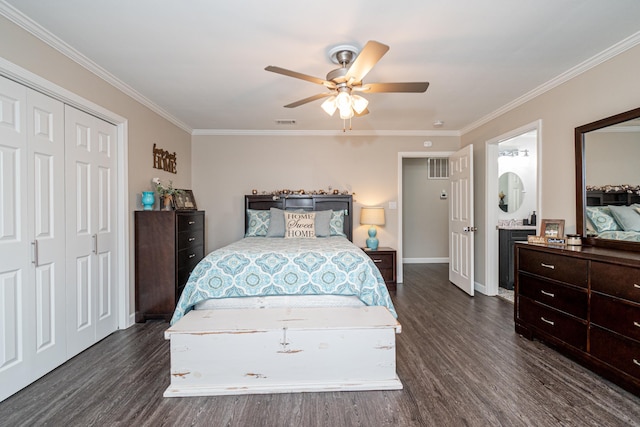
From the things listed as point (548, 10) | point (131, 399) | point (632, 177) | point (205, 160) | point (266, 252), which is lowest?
point (131, 399)

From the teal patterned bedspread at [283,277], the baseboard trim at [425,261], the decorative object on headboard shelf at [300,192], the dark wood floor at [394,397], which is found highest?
the decorative object on headboard shelf at [300,192]

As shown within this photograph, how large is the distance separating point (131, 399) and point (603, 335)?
311cm

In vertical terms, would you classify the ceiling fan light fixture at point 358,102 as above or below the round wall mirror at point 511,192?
above

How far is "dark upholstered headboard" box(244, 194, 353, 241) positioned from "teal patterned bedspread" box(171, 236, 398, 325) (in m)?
2.22

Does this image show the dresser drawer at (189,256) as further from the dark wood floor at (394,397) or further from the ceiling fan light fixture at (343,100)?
the ceiling fan light fixture at (343,100)

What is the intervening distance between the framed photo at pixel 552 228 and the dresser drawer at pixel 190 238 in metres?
3.69

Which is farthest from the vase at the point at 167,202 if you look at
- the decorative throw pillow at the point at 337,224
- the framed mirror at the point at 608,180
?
the framed mirror at the point at 608,180

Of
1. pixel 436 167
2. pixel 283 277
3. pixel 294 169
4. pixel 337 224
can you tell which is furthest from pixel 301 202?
pixel 436 167

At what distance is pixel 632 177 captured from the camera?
2.34 metres

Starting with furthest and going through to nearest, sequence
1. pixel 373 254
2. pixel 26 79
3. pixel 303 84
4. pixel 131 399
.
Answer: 1. pixel 373 254
2. pixel 303 84
3. pixel 26 79
4. pixel 131 399

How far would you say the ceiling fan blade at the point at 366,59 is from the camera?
1783 mm

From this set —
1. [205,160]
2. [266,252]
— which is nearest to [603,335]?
[266,252]

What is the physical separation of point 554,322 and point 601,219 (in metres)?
0.95

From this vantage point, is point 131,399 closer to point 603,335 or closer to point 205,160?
point 603,335
